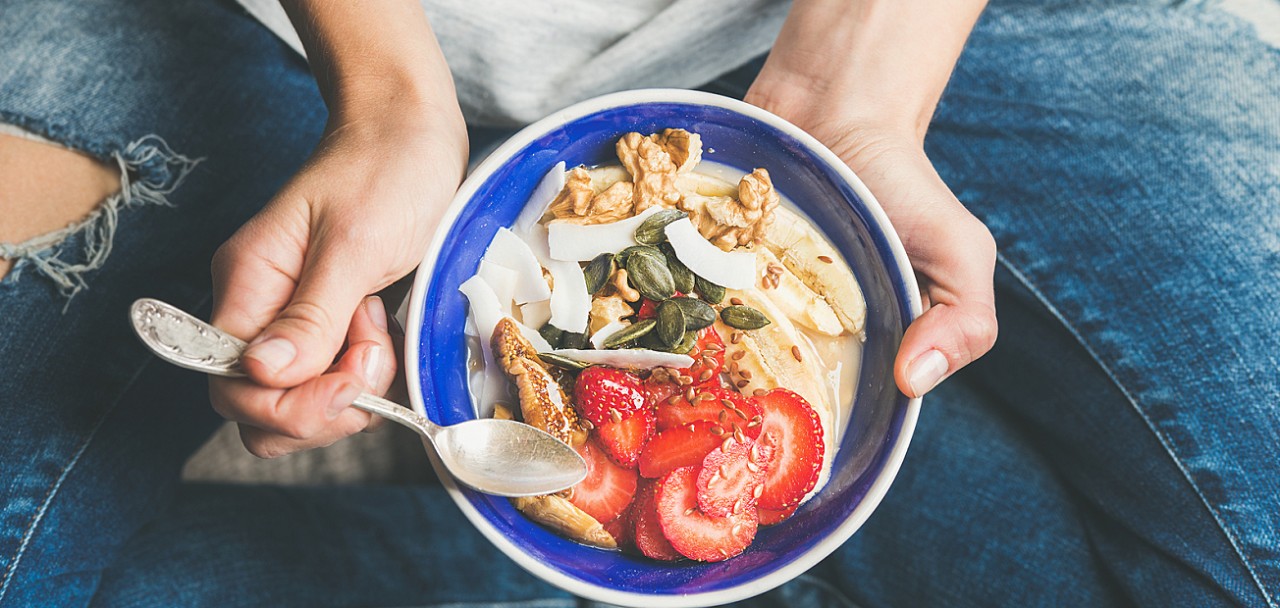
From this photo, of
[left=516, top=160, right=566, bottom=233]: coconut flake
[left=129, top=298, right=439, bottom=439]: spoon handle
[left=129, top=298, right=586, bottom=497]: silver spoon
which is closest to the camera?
[left=129, top=298, right=439, bottom=439]: spoon handle

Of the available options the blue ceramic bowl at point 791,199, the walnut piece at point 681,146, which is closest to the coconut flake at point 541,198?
the blue ceramic bowl at point 791,199

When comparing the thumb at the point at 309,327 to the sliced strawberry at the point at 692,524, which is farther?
the sliced strawberry at the point at 692,524

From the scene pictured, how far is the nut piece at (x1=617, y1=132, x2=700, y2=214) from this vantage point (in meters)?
0.92

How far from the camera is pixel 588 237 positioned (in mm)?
923

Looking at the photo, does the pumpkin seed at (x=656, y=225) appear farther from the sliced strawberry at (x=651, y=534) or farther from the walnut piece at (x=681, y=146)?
the sliced strawberry at (x=651, y=534)

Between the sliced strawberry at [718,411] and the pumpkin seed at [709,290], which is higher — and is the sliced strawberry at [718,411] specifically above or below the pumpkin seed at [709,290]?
below

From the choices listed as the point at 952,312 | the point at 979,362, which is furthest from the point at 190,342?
the point at 979,362

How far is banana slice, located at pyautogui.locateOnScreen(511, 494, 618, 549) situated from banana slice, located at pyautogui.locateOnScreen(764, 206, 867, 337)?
14.0 inches

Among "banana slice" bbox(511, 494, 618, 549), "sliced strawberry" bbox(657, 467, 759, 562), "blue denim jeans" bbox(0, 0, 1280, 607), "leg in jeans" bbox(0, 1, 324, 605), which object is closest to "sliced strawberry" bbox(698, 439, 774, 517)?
"sliced strawberry" bbox(657, 467, 759, 562)

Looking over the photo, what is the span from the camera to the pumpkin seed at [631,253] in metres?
0.92

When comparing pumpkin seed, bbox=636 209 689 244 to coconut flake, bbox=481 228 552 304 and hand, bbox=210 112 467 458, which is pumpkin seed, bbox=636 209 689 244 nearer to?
coconut flake, bbox=481 228 552 304

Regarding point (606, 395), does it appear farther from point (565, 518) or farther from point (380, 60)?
point (380, 60)

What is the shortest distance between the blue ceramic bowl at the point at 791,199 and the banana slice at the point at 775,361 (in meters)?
0.04

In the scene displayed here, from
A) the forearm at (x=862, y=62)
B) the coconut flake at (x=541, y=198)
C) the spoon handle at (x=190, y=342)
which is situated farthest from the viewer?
the forearm at (x=862, y=62)
